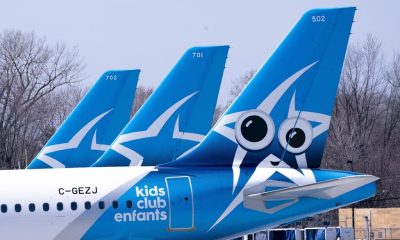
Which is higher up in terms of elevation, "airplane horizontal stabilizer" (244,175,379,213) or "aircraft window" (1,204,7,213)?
"airplane horizontal stabilizer" (244,175,379,213)

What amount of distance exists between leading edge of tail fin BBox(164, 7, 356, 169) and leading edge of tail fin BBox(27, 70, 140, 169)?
11231mm

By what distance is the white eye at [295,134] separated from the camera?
29.1m

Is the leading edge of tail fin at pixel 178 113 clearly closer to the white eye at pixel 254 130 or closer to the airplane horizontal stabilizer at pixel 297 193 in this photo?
the white eye at pixel 254 130

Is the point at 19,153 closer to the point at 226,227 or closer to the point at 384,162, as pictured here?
the point at 384,162

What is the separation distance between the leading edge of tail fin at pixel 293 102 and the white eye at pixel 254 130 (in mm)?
25

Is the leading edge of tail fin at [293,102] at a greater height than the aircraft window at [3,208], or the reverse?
the leading edge of tail fin at [293,102]

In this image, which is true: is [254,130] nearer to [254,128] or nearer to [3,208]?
[254,128]

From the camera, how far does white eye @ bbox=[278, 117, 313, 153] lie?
95.6ft

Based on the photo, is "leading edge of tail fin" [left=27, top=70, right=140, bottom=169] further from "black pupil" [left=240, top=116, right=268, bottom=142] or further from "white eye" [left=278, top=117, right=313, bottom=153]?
"white eye" [left=278, top=117, right=313, bottom=153]

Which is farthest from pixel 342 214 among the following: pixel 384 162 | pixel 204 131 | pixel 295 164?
pixel 295 164

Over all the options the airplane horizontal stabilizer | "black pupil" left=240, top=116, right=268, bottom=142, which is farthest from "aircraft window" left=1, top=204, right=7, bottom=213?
"black pupil" left=240, top=116, right=268, bottom=142

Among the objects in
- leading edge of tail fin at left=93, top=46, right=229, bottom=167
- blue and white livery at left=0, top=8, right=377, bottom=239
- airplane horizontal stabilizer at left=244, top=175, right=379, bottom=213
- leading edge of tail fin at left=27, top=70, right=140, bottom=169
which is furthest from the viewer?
leading edge of tail fin at left=27, top=70, right=140, bottom=169

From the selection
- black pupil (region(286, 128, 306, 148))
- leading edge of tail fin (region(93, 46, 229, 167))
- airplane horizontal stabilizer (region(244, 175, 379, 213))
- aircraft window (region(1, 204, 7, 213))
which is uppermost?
leading edge of tail fin (region(93, 46, 229, 167))

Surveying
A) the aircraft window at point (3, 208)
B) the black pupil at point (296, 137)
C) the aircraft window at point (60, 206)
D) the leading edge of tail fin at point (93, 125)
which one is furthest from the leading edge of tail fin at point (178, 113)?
the leading edge of tail fin at point (93, 125)
